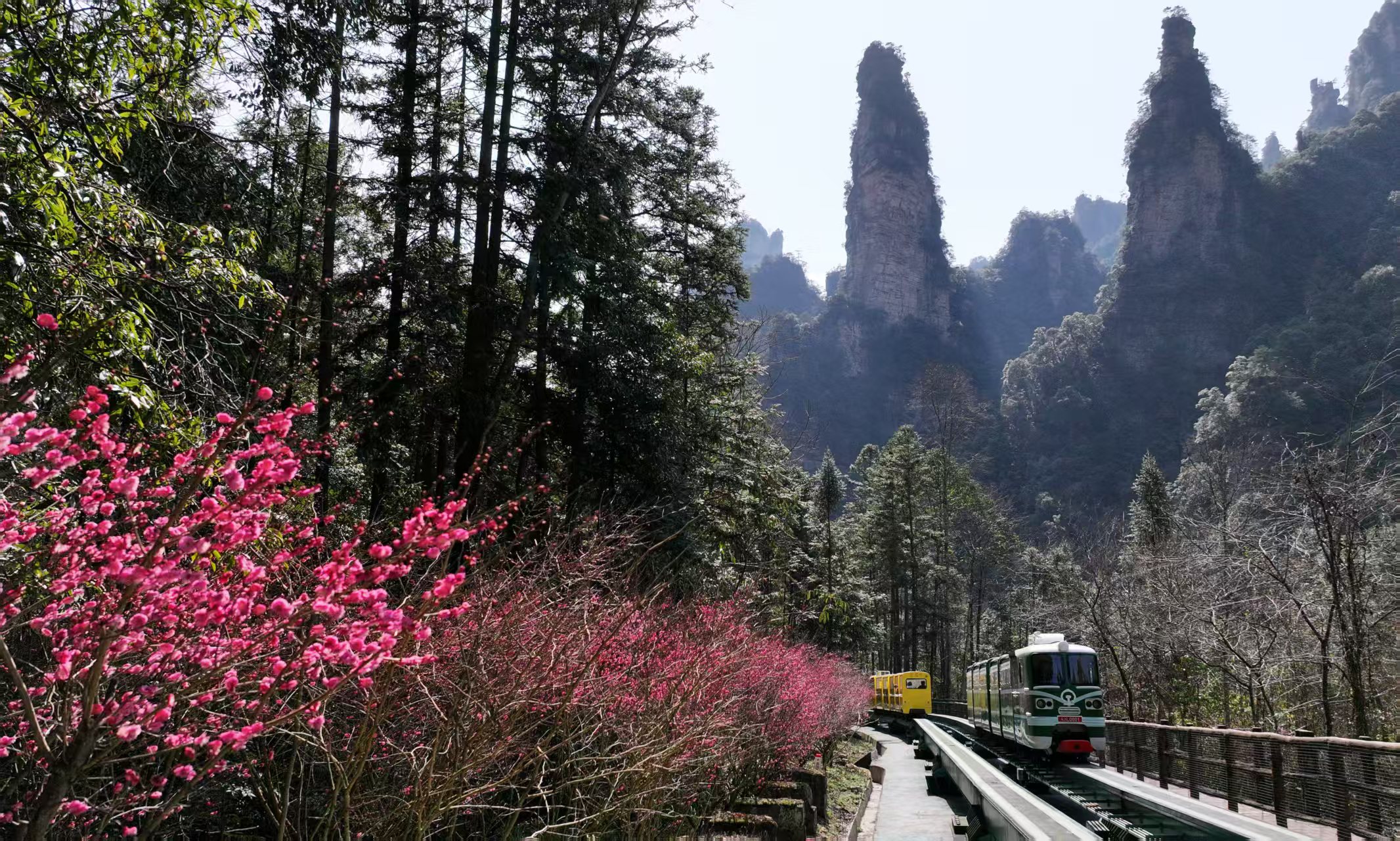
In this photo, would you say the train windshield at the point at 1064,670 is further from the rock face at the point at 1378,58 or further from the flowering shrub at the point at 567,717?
the rock face at the point at 1378,58

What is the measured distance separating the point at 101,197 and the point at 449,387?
899 cm

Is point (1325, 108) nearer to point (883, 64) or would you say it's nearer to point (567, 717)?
point (883, 64)

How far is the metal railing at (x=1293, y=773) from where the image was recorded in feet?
26.1

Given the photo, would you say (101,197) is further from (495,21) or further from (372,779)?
(495,21)

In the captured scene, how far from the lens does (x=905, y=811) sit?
48.7ft

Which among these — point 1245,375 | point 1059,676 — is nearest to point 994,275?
point 1245,375

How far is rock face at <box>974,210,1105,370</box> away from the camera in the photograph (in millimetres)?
160000

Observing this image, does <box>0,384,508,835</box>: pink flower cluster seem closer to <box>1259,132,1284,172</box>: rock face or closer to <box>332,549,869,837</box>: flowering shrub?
<box>332,549,869,837</box>: flowering shrub

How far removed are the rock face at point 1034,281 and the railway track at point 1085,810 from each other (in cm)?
14843

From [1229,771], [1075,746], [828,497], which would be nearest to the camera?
[1229,771]

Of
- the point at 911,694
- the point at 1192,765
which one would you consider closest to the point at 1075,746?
the point at 1192,765

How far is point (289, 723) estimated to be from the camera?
13.9ft

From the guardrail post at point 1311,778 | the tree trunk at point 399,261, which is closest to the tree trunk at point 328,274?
the tree trunk at point 399,261

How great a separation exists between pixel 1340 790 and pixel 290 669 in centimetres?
1049
